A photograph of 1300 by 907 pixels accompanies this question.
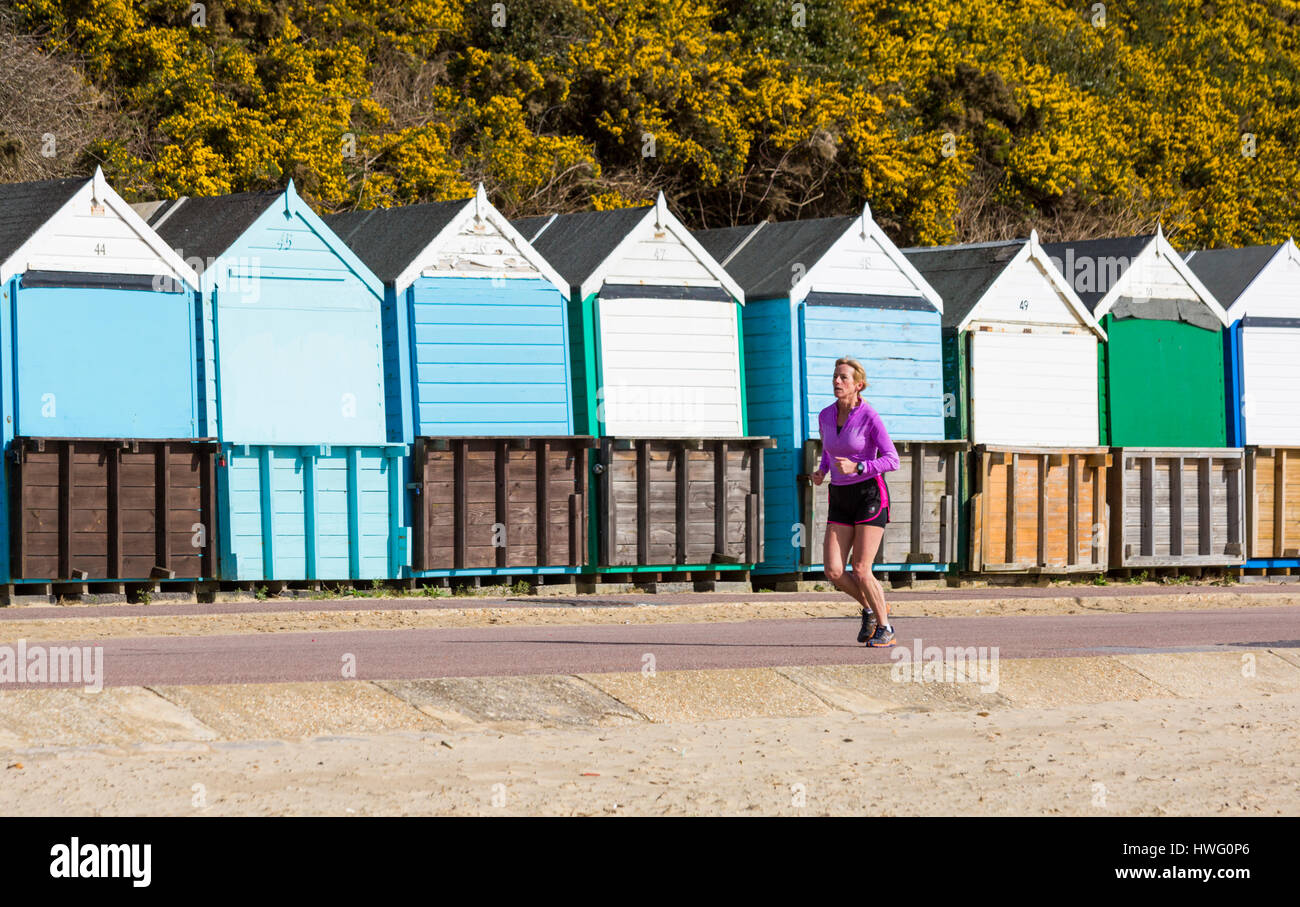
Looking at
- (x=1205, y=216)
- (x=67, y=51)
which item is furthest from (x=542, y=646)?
(x=1205, y=216)

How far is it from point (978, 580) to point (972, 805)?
1247 centimetres

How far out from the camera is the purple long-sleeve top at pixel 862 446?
37.5 ft

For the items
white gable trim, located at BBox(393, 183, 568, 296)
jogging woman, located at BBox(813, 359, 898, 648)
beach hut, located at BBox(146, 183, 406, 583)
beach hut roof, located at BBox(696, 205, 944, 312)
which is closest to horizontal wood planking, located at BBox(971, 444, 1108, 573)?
beach hut roof, located at BBox(696, 205, 944, 312)

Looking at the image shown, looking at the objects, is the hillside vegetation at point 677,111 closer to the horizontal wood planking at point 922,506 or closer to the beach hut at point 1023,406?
the beach hut at point 1023,406

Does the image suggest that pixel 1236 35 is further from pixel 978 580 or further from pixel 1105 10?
pixel 978 580

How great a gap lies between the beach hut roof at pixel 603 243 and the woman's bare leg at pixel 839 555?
21.9 ft

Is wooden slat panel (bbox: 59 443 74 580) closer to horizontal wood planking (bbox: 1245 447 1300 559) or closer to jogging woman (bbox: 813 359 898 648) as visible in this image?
jogging woman (bbox: 813 359 898 648)

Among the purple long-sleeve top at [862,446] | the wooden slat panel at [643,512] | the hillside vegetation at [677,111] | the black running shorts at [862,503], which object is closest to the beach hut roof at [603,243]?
the wooden slat panel at [643,512]

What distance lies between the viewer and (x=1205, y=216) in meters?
37.3

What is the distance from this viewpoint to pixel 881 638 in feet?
39.0

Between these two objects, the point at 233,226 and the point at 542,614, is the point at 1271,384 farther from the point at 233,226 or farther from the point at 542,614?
the point at 233,226

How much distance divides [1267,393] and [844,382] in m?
11.6

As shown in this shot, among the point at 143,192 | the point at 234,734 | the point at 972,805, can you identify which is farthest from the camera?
the point at 143,192

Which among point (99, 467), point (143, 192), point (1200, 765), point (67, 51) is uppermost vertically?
point (67, 51)
